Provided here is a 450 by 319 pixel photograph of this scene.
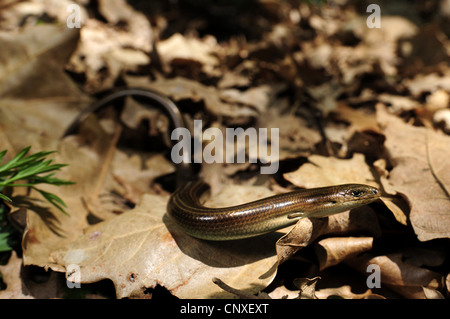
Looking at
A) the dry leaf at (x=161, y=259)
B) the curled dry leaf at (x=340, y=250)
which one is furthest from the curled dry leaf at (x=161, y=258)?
the curled dry leaf at (x=340, y=250)

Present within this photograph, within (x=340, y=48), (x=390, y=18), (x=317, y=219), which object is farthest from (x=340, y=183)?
(x=390, y=18)

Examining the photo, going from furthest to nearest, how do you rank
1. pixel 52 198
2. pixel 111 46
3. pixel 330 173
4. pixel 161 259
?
1. pixel 111 46
2. pixel 330 173
3. pixel 52 198
4. pixel 161 259

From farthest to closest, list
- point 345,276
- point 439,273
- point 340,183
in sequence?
1. point 340,183
2. point 345,276
3. point 439,273

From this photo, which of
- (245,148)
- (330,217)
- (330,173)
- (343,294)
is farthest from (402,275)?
(245,148)

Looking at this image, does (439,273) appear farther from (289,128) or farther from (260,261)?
(289,128)

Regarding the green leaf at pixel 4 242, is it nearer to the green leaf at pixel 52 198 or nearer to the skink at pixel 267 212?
the green leaf at pixel 52 198

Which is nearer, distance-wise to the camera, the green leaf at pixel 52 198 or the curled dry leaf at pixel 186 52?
the green leaf at pixel 52 198

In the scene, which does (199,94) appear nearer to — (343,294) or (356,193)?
(356,193)

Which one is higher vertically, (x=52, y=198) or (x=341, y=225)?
(x=341, y=225)
